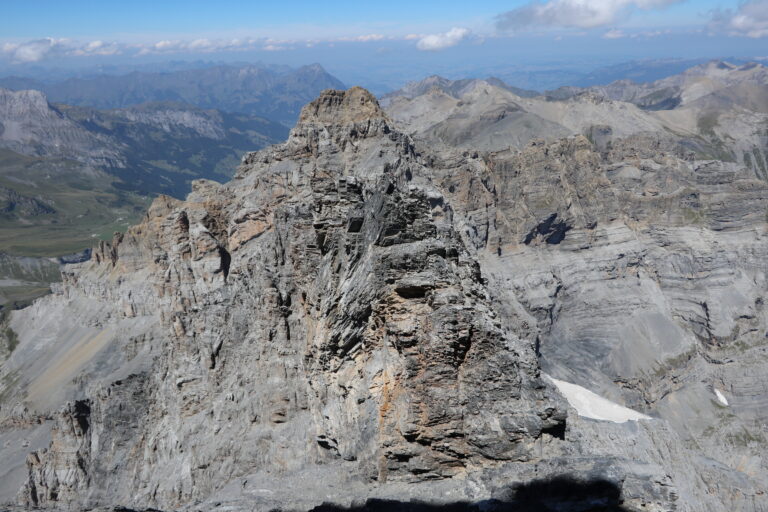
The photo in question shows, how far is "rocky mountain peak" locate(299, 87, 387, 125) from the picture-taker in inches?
2901

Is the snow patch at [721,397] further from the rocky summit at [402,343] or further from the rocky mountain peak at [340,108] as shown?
the rocky mountain peak at [340,108]

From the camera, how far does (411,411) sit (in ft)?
48.6

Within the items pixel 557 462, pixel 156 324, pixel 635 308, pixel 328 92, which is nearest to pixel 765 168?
pixel 635 308

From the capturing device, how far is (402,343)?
48.9 feet

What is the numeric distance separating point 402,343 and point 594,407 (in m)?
41.6

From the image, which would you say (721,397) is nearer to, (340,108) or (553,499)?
(340,108)

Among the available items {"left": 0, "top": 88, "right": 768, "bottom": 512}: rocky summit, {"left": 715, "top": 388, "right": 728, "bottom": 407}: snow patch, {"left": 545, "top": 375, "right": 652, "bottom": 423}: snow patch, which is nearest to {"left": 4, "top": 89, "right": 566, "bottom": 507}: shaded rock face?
{"left": 0, "top": 88, "right": 768, "bottom": 512}: rocky summit

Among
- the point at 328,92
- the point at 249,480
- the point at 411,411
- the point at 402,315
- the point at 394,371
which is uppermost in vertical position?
the point at 328,92

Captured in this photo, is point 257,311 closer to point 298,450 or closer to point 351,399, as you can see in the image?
point 298,450

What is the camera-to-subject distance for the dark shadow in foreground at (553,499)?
541 inches

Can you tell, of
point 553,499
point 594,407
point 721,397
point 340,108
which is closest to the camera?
point 553,499

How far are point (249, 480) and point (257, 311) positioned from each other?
862 cm

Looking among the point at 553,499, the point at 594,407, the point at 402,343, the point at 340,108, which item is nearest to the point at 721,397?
the point at 594,407

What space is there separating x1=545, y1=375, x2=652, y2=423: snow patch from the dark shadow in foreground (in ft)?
109
